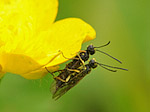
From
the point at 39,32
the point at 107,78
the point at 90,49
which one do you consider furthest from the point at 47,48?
the point at 107,78

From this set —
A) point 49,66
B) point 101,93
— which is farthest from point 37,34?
point 101,93

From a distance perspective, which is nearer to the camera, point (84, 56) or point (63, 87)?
point (63, 87)

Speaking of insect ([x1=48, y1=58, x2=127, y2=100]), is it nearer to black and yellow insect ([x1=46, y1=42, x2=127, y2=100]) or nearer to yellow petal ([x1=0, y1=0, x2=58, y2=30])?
black and yellow insect ([x1=46, y1=42, x2=127, y2=100])

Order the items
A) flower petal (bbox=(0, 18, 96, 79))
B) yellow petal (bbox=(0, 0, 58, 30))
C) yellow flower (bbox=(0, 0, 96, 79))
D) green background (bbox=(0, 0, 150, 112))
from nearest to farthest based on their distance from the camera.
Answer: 1. flower petal (bbox=(0, 18, 96, 79))
2. yellow flower (bbox=(0, 0, 96, 79))
3. yellow petal (bbox=(0, 0, 58, 30))
4. green background (bbox=(0, 0, 150, 112))

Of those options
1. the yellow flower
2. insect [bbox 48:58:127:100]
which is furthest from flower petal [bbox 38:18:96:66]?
insect [bbox 48:58:127:100]

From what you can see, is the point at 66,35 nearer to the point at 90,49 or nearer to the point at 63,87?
the point at 90,49

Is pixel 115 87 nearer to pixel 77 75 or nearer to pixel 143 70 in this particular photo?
pixel 143 70

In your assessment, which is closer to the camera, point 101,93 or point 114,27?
point 101,93
